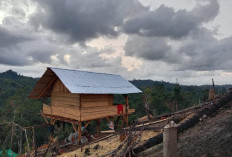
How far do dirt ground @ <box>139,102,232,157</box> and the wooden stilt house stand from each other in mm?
9489

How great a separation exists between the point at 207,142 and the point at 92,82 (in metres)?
13.3

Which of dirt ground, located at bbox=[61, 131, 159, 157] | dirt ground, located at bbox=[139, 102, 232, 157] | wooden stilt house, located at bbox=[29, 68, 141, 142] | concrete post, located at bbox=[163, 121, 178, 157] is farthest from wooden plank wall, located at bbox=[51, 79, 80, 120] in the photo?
concrete post, located at bbox=[163, 121, 178, 157]

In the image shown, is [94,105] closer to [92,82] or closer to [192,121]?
[92,82]

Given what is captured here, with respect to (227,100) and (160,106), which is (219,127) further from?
(160,106)

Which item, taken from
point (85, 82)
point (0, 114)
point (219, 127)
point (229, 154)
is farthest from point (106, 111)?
point (0, 114)

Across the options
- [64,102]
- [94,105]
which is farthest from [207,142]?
[64,102]

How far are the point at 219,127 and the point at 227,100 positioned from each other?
3023 millimetres

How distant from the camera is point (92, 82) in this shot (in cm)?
1783

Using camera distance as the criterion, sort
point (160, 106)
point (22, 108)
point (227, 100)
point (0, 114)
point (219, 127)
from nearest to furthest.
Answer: point (219, 127) < point (227, 100) < point (22, 108) < point (0, 114) < point (160, 106)

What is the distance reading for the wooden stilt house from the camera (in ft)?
50.8

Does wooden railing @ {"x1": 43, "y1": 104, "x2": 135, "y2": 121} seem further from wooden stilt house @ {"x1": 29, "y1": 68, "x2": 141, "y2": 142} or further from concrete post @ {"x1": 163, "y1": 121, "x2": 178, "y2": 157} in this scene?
concrete post @ {"x1": 163, "y1": 121, "x2": 178, "y2": 157}

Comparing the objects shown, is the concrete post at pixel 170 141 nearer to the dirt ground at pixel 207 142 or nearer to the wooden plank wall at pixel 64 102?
the dirt ground at pixel 207 142

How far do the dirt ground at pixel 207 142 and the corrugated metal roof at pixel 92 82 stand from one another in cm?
961

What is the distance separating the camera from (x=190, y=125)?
7.51 m
